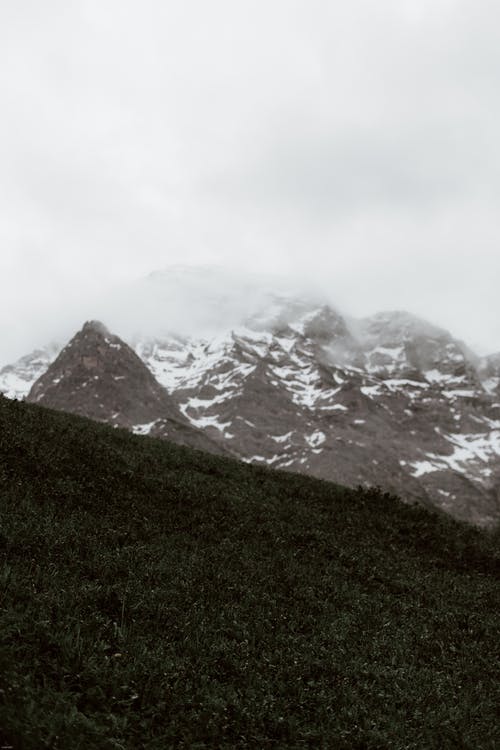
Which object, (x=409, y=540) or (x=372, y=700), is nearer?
(x=372, y=700)

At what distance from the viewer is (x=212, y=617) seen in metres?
10.3

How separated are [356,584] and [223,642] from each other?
5.39 meters

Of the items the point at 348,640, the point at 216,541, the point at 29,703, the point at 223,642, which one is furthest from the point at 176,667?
the point at 216,541

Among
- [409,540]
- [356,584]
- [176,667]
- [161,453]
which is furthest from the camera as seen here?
[161,453]

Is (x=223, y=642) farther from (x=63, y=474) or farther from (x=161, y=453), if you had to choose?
(x=161, y=453)

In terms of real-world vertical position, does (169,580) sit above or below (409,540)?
below

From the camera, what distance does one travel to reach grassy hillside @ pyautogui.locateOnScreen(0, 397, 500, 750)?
7438 millimetres

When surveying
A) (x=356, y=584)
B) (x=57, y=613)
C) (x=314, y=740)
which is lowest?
(x=314, y=740)

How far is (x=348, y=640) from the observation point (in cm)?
1091

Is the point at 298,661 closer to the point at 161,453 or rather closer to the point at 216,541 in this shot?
the point at 216,541

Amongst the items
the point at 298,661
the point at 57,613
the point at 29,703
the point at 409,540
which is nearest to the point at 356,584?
the point at 298,661

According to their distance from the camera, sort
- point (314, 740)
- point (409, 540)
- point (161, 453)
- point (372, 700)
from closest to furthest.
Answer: point (314, 740), point (372, 700), point (409, 540), point (161, 453)

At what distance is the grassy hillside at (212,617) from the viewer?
744 cm

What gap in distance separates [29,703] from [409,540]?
14943 millimetres
